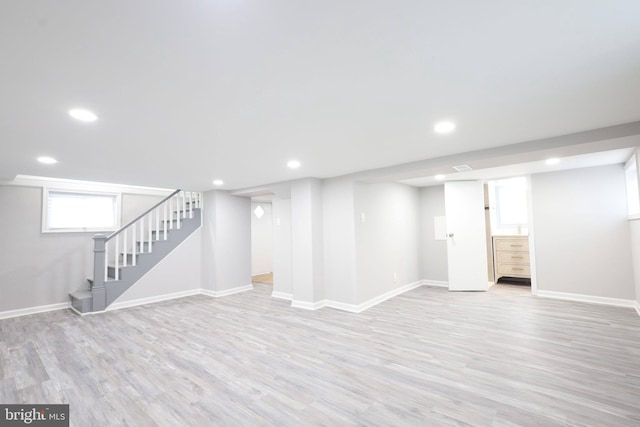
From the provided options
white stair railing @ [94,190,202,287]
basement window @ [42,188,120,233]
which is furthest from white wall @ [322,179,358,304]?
basement window @ [42,188,120,233]

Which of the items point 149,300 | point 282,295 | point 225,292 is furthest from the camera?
point 225,292

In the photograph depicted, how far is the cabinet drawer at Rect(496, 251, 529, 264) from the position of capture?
19.5 ft

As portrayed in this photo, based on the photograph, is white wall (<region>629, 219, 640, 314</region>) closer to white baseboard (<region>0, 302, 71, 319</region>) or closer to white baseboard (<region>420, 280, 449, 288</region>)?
white baseboard (<region>420, 280, 449, 288</region>)

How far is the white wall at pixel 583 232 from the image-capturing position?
4.42m

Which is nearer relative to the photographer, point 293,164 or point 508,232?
point 293,164

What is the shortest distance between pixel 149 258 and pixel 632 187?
7.89 metres

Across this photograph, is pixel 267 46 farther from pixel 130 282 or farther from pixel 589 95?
pixel 130 282

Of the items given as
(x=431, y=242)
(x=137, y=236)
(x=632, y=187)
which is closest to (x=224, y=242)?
(x=137, y=236)

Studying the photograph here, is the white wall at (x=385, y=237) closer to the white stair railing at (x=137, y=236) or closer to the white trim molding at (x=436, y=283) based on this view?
the white trim molding at (x=436, y=283)

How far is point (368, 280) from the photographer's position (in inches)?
185

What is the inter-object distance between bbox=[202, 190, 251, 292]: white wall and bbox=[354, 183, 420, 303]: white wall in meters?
2.83

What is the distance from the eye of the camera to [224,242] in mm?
5883

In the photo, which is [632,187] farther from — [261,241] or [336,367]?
[261,241]

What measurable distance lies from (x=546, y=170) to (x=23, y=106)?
21.7 ft
